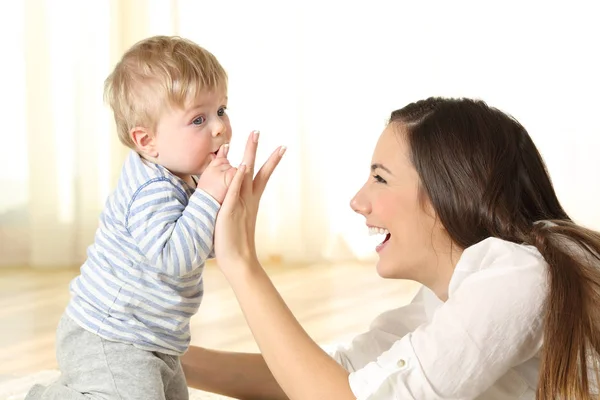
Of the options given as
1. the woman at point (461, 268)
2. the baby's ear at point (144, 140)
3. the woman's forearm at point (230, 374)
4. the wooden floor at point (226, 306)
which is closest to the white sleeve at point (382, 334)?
the woman's forearm at point (230, 374)

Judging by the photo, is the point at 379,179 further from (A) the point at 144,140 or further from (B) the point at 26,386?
(B) the point at 26,386

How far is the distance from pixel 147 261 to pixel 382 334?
2.23 ft

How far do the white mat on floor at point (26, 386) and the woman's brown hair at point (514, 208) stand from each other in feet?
3.67

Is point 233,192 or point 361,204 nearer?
point 233,192

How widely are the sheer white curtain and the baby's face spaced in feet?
9.97

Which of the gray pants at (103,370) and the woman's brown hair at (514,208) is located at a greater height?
the woman's brown hair at (514,208)

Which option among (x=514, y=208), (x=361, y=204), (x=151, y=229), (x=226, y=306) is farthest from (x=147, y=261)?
(x=226, y=306)

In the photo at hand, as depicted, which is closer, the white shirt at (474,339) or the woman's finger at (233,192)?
the white shirt at (474,339)

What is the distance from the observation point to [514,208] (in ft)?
5.15

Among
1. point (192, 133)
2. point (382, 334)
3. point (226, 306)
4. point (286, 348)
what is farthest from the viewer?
point (226, 306)

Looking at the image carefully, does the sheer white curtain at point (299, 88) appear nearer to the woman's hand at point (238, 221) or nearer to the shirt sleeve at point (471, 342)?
the woman's hand at point (238, 221)

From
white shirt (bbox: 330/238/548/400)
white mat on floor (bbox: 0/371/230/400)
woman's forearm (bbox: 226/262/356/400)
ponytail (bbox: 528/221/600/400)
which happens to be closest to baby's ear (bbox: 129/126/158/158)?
woman's forearm (bbox: 226/262/356/400)

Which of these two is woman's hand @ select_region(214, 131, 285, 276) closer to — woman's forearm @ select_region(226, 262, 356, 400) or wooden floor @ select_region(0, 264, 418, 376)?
woman's forearm @ select_region(226, 262, 356, 400)

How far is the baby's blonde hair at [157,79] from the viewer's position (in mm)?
1582
